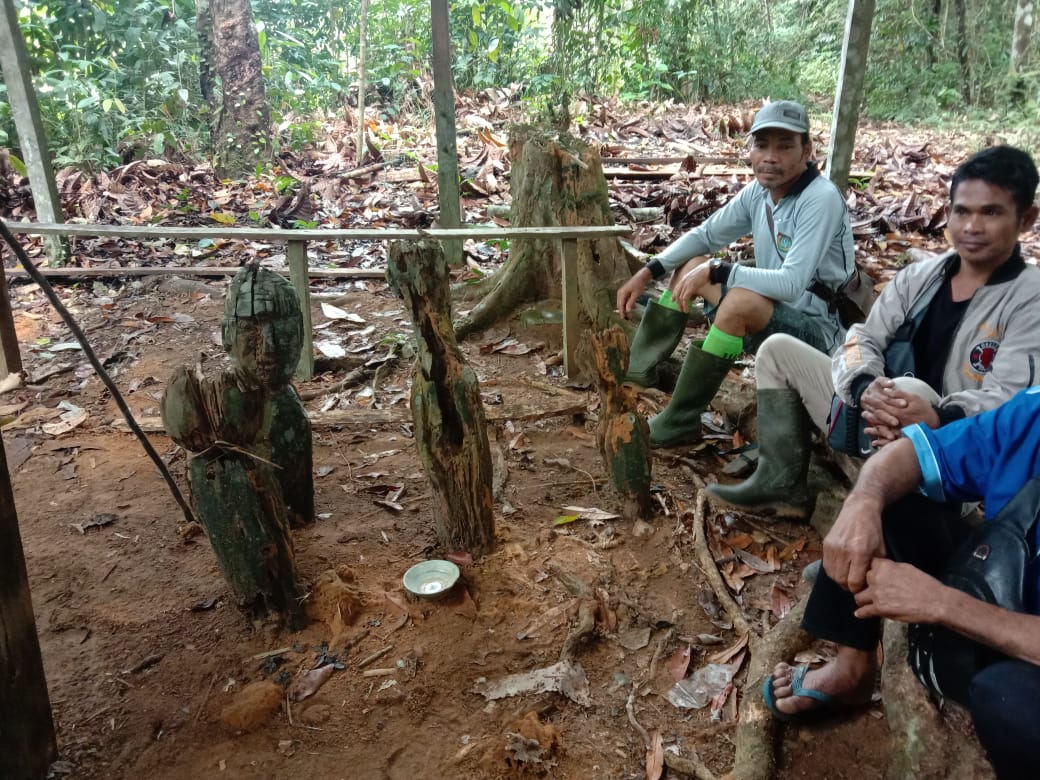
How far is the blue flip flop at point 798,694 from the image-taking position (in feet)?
6.86

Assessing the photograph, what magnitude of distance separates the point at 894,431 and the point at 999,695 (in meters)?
0.94

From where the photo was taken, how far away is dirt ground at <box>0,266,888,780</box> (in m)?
2.19

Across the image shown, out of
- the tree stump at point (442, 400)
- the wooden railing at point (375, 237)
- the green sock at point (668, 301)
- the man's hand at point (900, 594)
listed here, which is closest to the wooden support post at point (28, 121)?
the wooden railing at point (375, 237)

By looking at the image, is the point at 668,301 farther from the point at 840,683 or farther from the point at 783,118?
the point at 840,683

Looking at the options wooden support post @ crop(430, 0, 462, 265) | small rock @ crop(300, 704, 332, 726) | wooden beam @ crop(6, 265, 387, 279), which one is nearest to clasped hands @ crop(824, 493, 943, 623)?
small rock @ crop(300, 704, 332, 726)

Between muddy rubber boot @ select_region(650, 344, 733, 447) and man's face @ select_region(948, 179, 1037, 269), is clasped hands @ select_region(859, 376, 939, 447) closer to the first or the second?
man's face @ select_region(948, 179, 1037, 269)

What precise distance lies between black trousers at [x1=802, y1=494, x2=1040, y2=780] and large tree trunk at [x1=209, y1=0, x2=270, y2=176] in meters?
8.91

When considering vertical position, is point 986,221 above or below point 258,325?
above

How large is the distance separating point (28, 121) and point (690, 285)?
219 inches

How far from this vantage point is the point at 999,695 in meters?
1.50

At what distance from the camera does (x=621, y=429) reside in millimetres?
3180

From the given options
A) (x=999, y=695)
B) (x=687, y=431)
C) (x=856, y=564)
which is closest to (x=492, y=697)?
(x=856, y=564)

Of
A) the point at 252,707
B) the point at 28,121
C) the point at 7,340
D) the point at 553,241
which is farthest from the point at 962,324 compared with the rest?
the point at 28,121

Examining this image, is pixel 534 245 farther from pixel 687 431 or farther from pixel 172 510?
pixel 172 510
